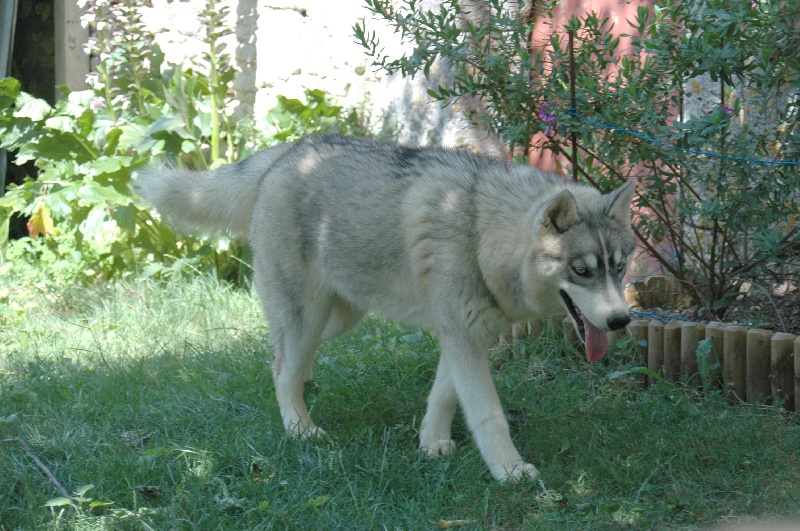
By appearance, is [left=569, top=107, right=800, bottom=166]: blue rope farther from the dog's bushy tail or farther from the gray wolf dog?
the dog's bushy tail

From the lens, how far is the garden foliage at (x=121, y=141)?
7.10m

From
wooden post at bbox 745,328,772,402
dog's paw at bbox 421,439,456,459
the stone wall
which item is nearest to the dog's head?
dog's paw at bbox 421,439,456,459

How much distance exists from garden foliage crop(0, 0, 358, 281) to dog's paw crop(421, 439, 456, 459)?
135 inches

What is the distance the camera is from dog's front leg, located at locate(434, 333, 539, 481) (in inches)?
148

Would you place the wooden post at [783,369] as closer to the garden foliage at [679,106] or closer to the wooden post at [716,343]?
the wooden post at [716,343]

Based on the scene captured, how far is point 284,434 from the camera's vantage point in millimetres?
4156

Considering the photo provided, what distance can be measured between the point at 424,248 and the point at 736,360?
1.81 meters

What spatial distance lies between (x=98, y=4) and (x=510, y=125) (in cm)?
433

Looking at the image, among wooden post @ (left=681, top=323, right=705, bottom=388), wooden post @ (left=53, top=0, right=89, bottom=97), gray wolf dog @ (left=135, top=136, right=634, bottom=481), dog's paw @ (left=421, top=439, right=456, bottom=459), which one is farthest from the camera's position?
wooden post @ (left=53, top=0, right=89, bottom=97)

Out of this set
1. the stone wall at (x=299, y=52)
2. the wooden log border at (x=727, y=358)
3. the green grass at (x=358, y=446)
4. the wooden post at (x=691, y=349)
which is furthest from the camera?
the stone wall at (x=299, y=52)

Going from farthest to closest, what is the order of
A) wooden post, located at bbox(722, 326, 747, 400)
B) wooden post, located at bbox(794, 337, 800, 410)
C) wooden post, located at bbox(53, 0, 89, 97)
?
1. wooden post, located at bbox(53, 0, 89, 97)
2. wooden post, located at bbox(722, 326, 747, 400)
3. wooden post, located at bbox(794, 337, 800, 410)

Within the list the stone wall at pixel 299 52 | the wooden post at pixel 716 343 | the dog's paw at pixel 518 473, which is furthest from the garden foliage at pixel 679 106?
the stone wall at pixel 299 52

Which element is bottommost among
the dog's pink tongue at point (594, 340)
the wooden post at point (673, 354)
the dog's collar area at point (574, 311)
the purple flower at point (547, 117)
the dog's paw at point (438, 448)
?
the dog's paw at point (438, 448)

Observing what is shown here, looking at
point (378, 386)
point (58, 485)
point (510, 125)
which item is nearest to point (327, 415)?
point (378, 386)
